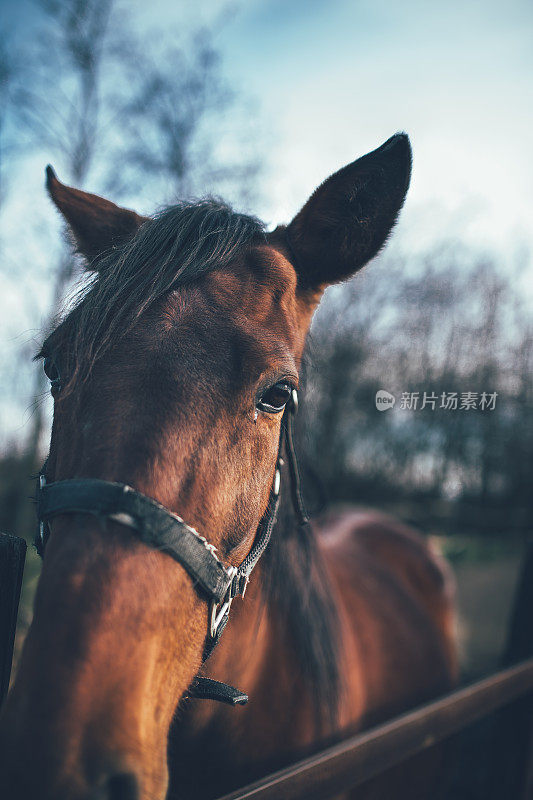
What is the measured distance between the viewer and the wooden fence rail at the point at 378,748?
1.25 metres

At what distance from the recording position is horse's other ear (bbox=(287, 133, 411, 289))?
4.96ft

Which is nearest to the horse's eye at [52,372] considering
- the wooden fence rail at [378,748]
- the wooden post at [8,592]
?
the wooden post at [8,592]

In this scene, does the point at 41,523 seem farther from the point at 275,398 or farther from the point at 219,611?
the point at 275,398

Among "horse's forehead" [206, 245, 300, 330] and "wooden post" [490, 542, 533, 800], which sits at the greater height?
"horse's forehead" [206, 245, 300, 330]

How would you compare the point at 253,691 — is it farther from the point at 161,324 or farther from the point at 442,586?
the point at 442,586

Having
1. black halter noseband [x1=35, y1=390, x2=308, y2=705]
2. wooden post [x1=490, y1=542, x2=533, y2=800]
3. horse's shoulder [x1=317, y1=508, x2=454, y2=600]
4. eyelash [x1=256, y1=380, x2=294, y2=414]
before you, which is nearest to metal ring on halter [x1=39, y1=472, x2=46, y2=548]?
black halter noseband [x1=35, y1=390, x2=308, y2=705]

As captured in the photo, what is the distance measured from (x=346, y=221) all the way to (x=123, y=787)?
1.56m

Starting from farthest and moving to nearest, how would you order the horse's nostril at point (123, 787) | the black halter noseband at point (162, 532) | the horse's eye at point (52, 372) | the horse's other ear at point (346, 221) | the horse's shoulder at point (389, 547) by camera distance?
the horse's shoulder at point (389, 547) → the horse's other ear at point (346, 221) → the horse's eye at point (52, 372) → the black halter noseband at point (162, 532) → the horse's nostril at point (123, 787)

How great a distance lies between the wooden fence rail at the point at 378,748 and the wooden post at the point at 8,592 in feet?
1.96

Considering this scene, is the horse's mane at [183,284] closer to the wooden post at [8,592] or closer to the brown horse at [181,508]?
the brown horse at [181,508]

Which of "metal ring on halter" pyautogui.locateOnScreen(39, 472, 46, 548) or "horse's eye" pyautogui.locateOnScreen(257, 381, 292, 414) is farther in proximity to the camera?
"horse's eye" pyautogui.locateOnScreen(257, 381, 292, 414)

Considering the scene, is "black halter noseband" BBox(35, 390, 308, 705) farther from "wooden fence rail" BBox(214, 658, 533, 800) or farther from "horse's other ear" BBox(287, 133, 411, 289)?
"horse's other ear" BBox(287, 133, 411, 289)

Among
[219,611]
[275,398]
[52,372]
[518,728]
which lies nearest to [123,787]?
[219,611]

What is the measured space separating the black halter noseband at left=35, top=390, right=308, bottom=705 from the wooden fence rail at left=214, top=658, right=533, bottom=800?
0.34 m
